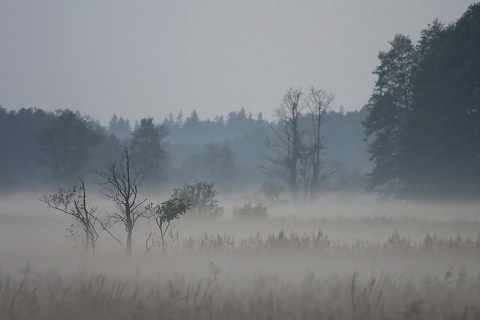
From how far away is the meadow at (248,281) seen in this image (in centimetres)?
584

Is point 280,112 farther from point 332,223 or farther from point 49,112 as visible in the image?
point 49,112

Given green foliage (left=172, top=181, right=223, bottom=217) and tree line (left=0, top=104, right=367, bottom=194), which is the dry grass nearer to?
green foliage (left=172, top=181, right=223, bottom=217)

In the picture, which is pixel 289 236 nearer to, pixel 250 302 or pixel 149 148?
pixel 250 302

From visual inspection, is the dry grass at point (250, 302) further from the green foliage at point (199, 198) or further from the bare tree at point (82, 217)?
the green foliage at point (199, 198)

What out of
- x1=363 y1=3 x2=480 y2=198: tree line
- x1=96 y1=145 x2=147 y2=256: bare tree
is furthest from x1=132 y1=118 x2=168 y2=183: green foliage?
x1=96 y1=145 x2=147 y2=256: bare tree

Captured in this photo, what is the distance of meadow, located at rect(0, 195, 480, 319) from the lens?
5836mm

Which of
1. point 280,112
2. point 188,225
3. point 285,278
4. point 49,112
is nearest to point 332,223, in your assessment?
point 188,225

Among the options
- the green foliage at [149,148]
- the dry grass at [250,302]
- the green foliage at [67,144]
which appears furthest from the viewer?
the green foliage at [149,148]

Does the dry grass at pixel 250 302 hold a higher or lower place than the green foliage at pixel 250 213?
lower

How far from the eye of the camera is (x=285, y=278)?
8227 millimetres

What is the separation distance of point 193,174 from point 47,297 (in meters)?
83.1

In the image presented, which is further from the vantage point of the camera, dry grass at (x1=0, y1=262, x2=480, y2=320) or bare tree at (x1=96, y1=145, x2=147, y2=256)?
bare tree at (x1=96, y1=145, x2=147, y2=256)

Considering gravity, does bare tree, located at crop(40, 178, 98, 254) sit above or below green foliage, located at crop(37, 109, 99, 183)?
below

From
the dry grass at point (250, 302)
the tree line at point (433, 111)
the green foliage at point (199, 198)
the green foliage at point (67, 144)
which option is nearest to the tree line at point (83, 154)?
the green foliage at point (67, 144)
